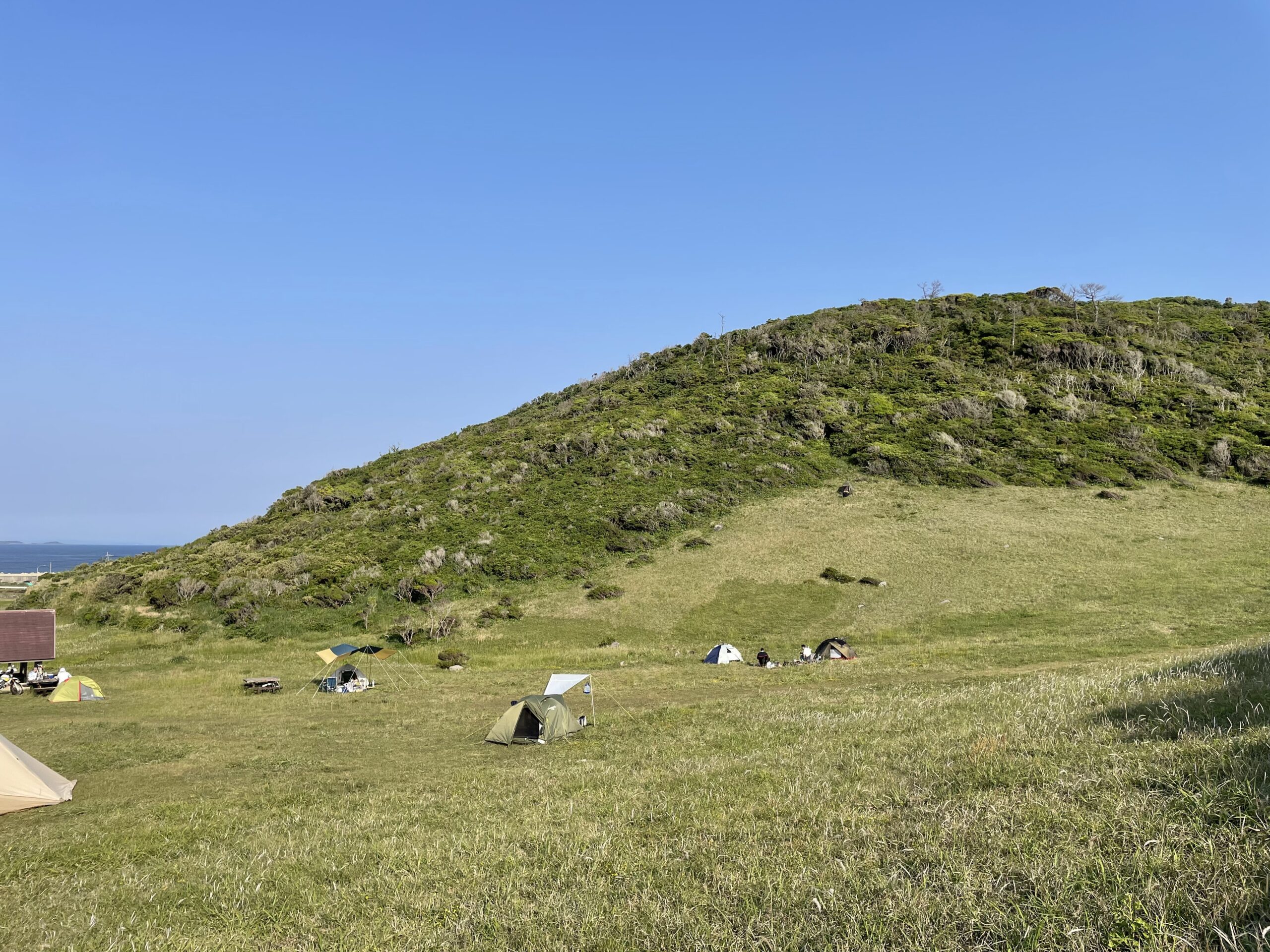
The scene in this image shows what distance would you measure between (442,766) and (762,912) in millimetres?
13835

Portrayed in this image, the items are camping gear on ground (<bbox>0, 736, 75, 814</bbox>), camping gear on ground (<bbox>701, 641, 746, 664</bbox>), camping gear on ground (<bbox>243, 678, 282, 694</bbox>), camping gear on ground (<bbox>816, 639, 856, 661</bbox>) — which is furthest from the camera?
camping gear on ground (<bbox>701, 641, 746, 664</bbox>)

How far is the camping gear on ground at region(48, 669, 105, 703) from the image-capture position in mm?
29688

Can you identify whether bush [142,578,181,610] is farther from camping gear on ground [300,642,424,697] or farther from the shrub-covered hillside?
camping gear on ground [300,642,424,697]

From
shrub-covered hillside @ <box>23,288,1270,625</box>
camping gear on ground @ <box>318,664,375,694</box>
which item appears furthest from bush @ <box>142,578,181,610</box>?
camping gear on ground @ <box>318,664,375,694</box>

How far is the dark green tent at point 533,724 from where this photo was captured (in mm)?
20766

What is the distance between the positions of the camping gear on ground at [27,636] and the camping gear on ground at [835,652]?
35249mm

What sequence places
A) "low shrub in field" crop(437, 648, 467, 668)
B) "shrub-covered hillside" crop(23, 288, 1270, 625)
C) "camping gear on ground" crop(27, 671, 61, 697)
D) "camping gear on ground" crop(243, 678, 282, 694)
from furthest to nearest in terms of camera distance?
"shrub-covered hillside" crop(23, 288, 1270, 625), "low shrub in field" crop(437, 648, 467, 668), "camping gear on ground" crop(243, 678, 282, 694), "camping gear on ground" crop(27, 671, 61, 697)

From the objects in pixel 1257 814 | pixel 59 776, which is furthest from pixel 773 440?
pixel 1257 814

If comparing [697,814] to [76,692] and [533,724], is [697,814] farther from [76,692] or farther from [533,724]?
[76,692]

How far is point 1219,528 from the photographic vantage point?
160 feet

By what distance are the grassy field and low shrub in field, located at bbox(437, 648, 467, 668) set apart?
6.55m

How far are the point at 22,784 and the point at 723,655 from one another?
25929mm

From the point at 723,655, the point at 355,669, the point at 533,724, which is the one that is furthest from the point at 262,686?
the point at 723,655

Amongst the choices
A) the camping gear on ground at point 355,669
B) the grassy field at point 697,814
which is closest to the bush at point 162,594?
the camping gear on ground at point 355,669
